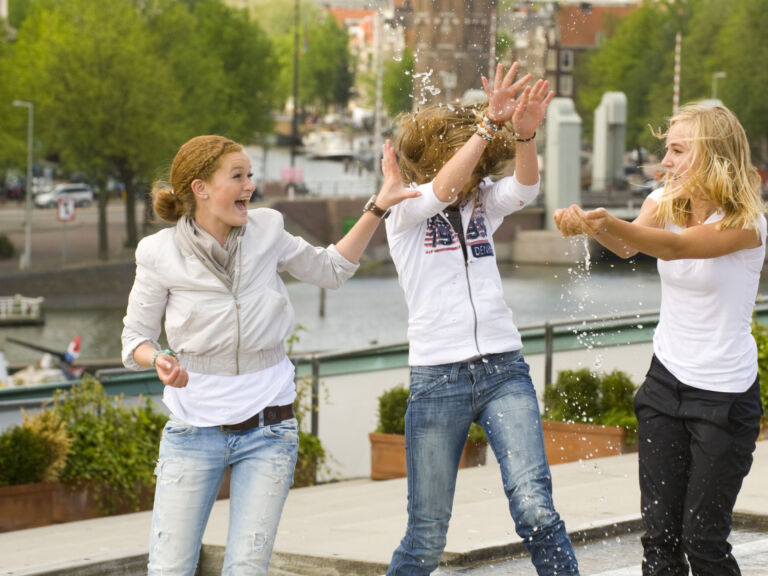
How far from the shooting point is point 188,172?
3.85 meters

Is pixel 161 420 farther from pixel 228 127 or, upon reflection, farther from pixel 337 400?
pixel 228 127

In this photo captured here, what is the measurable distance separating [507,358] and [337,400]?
20.5ft

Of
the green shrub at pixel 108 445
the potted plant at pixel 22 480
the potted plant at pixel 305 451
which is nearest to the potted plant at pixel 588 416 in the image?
the potted plant at pixel 305 451

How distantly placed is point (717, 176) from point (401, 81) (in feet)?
119

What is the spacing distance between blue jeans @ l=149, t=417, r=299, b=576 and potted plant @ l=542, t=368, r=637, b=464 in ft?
16.9

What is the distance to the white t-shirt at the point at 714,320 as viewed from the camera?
382cm

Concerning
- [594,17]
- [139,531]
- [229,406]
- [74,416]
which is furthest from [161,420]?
[594,17]

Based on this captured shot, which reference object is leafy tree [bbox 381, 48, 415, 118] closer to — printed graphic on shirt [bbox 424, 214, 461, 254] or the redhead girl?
printed graphic on shirt [bbox 424, 214, 461, 254]

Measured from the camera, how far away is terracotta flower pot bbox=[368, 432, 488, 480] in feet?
30.6

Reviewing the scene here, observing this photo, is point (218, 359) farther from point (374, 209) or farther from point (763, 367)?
point (763, 367)

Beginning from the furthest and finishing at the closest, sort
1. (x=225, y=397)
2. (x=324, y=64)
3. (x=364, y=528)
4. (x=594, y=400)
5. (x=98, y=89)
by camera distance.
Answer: (x=324, y=64)
(x=98, y=89)
(x=594, y=400)
(x=364, y=528)
(x=225, y=397)

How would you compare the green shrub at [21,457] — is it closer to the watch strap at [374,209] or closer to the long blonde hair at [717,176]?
the watch strap at [374,209]

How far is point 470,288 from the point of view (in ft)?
13.5

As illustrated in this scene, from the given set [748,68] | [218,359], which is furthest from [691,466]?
[748,68]
